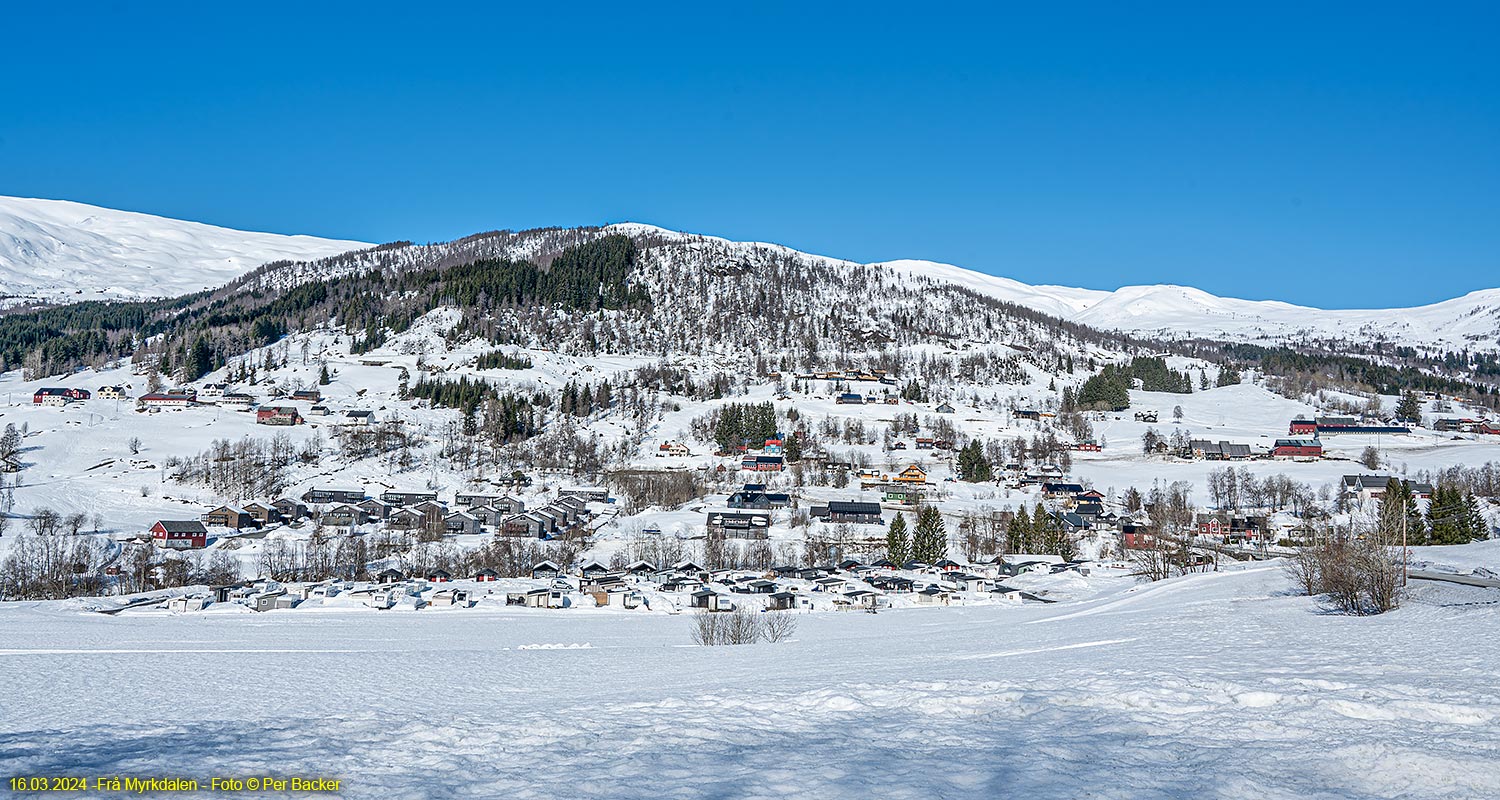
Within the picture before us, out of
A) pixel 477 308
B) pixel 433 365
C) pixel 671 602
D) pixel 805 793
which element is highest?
pixel 477 308

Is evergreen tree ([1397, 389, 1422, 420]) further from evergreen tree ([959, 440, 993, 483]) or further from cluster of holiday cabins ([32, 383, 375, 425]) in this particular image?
cluster of holiday cabins ([32, 383, 375, 425])

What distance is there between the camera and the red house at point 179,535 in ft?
173

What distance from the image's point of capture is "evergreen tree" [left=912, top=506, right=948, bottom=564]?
5288 centimetres

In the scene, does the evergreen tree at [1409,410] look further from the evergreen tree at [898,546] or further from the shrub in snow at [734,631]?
the shrub in snow at [734,631]

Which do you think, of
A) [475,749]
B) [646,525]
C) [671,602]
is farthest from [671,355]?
[475,749]

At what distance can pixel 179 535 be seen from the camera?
176 ft

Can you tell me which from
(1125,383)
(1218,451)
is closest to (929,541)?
(1218,451)

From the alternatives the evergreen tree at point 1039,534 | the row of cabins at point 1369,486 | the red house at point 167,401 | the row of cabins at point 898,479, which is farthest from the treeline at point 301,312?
the row of cabins at point 1369,486

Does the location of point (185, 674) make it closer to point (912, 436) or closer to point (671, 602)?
point (671, 602)

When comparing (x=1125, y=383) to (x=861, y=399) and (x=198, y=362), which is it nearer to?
(x=861, y=399)

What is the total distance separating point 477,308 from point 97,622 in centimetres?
12503

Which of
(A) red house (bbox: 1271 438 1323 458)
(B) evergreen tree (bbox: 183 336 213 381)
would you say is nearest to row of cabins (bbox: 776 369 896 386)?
(A) red house (bbox: 1271 438 1323 458)

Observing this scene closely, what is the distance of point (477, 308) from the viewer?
492 feet

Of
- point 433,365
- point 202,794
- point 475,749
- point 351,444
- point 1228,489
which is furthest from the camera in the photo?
point 433,365
